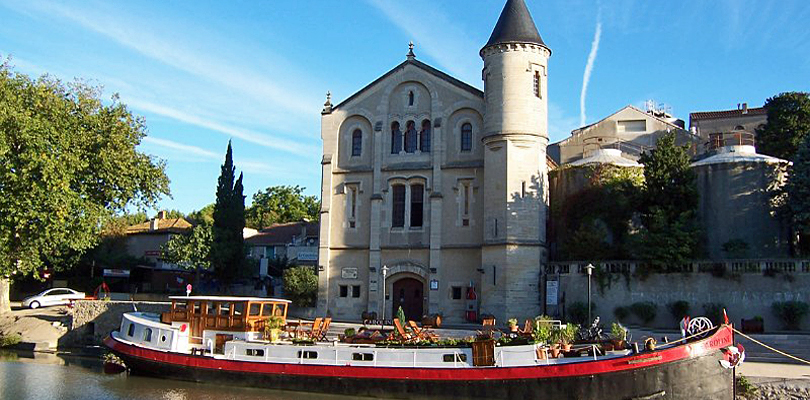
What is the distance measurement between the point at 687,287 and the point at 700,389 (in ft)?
36.6

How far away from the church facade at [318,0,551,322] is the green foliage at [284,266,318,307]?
0.79 metres

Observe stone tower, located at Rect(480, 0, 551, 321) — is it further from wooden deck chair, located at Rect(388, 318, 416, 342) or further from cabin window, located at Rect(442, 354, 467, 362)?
cabin window, located at Rect(442, 354, 467, 362)

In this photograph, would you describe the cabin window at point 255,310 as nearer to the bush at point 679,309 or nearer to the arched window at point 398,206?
the arched window at point 398,206

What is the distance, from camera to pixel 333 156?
38.6 m

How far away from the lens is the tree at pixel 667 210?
97.9 ft

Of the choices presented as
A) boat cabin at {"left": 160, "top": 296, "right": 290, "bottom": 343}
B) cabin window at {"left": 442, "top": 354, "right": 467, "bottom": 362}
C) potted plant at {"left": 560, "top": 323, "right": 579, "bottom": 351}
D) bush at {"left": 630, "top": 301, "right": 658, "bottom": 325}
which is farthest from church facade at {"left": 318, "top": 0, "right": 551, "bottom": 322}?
potted plant at {"left": 560, "top": 323, "right": 579, "bottom": 351}

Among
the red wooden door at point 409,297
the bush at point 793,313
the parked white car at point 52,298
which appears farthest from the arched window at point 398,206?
the parked white car at point 52,298

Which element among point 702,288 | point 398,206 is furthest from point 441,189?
point 702,288

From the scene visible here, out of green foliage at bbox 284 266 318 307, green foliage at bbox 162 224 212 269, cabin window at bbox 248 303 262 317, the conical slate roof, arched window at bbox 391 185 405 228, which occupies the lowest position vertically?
cabin window at bbox 248 303 262 317

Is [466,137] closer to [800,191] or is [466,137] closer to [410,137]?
[410,137]

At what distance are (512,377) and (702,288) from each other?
1243 cm

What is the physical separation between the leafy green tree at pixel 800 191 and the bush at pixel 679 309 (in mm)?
5444

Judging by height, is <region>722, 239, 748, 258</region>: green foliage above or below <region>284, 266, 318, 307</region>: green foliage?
above

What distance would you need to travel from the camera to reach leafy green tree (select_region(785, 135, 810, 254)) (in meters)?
29.1
